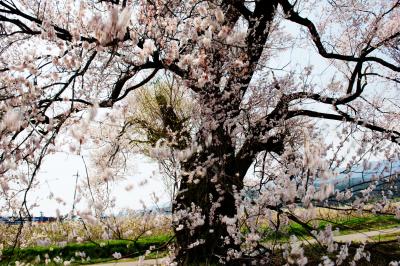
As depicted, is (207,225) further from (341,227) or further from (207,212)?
(341,227)

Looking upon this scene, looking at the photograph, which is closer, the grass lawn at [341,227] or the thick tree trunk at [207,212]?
the grass lawn at [341,227]

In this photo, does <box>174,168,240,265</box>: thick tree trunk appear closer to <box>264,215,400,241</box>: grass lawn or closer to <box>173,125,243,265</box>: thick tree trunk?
<box>173,125,243,265</box>: thick tree trunk

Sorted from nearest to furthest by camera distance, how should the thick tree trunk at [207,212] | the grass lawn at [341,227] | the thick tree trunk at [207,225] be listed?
the grass lawn at [341,227]
the thick tree trunk at [207,212]
the thick tree trunk at [207,225]

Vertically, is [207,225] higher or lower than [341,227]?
higher

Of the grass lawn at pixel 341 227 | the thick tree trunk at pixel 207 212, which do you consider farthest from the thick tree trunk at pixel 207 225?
the grass lawn at pixel 341 227

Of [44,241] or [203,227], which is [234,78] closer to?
[203,227]

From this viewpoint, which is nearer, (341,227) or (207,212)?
(341,227)

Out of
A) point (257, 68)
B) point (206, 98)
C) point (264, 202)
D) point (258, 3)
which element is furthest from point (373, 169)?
point (258, 3)

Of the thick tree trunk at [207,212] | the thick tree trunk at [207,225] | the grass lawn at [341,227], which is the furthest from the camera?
the thick tree trunk at [207,225]

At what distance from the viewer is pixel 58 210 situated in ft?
13.8

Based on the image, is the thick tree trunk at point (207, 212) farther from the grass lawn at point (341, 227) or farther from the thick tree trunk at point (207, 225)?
the grass lawn at point (341, 227)

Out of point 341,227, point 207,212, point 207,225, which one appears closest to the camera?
point 341,227

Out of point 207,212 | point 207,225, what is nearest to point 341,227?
point 207,212

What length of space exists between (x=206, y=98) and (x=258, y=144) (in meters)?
2.40
